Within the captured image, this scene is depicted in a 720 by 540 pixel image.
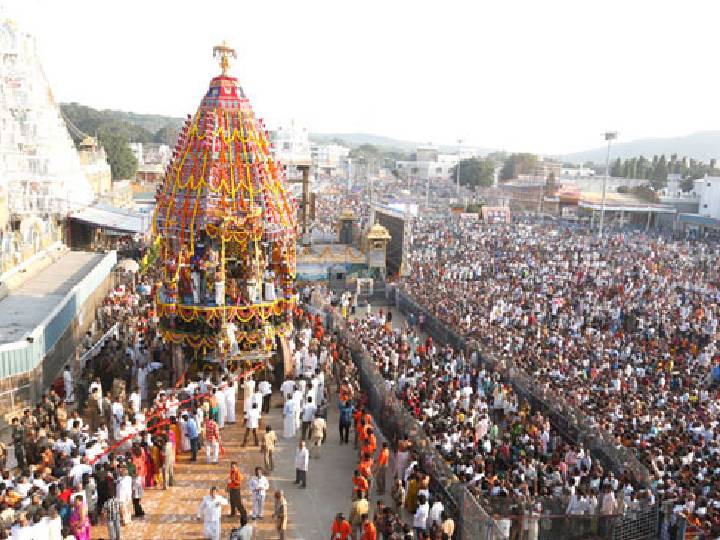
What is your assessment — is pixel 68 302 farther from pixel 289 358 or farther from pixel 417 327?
pixel 417 327

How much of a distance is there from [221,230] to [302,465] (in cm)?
536

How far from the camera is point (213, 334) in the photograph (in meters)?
13.8

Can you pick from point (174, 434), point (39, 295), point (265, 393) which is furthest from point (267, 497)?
point (39, 295)

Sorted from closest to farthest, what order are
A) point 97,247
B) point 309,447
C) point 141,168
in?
point 309,447 < point 97,247 < point 141,168

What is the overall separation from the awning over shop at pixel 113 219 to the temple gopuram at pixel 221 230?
582 inches

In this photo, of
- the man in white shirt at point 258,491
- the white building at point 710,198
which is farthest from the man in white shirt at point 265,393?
the white building at point 710,198

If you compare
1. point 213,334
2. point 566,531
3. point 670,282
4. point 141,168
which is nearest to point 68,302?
point 213,334

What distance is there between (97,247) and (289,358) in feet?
66.5

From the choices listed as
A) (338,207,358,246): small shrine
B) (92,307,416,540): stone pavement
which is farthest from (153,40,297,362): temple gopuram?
(338,207,358,246): small shrine

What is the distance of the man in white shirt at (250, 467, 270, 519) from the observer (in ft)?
31.0

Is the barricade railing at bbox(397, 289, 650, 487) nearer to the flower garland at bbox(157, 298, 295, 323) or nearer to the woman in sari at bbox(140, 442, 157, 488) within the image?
the flower garland at bbox(157, 298, 295, 323)

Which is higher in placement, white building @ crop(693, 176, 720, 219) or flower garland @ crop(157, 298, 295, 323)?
white building @ crop(693, 176, 720, 219)

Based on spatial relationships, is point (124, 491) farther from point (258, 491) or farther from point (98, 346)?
point (98, 346)

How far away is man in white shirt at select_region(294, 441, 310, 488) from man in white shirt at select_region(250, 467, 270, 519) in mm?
1158
